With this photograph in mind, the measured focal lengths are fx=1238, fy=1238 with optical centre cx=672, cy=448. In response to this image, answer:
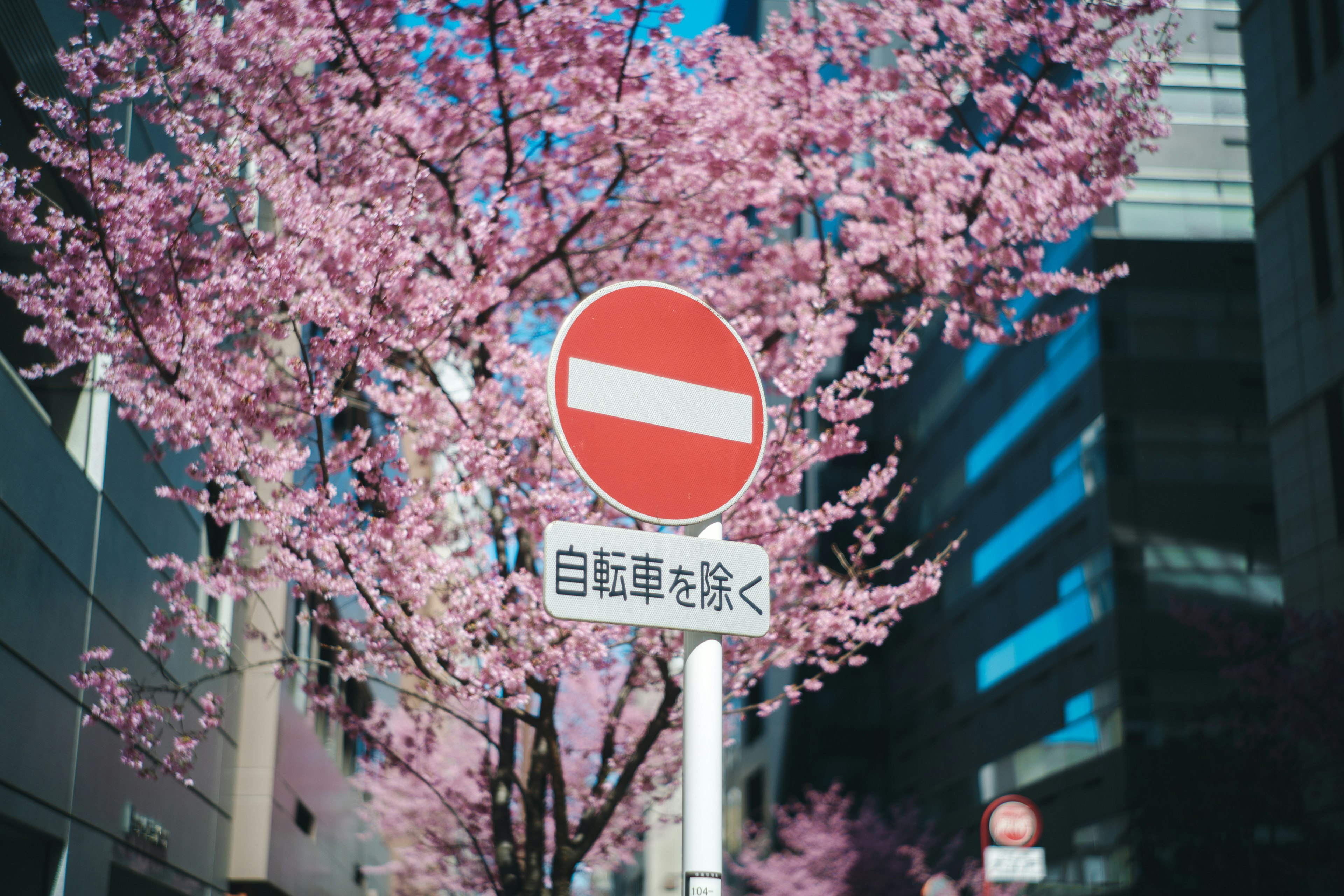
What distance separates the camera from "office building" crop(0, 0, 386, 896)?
8219 mm

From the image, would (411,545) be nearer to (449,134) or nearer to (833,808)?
(449,134)

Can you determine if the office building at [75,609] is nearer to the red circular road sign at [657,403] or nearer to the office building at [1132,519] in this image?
the red circular road sign at [657,403]

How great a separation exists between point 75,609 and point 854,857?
3282 cm

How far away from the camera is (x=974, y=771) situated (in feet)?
115

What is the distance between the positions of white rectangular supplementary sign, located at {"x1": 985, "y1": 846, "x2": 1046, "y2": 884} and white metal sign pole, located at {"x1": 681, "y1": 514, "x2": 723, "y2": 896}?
7.84 m

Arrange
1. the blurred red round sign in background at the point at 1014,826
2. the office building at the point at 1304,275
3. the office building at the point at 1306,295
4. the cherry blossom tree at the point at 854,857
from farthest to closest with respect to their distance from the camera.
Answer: the cherry blossom tree at the point at 854,857 → the office building at the point at 1304,275 → the office building at the point at 1306,295 → the blurred red round sign in background at the point at 1014,826

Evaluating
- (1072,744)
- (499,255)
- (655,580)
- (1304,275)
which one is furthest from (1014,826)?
(1072,744)

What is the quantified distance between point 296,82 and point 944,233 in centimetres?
480

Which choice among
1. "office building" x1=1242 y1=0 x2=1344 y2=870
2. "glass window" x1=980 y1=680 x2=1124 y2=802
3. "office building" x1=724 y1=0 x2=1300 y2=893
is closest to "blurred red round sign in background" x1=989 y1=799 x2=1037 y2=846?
"office building" x1=1242 y1=0 x2=1344 y2=870

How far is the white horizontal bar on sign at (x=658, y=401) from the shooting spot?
→ 2.91 m

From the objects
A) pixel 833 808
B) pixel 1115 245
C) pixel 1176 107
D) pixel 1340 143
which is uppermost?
pixel 1176 107

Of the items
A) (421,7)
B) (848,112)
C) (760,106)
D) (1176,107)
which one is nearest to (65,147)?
(421,7)

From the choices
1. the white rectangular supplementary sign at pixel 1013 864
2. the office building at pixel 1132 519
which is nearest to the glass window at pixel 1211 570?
the office building at pixel 1132 519

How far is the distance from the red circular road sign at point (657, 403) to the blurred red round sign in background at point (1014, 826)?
30.0 ft
